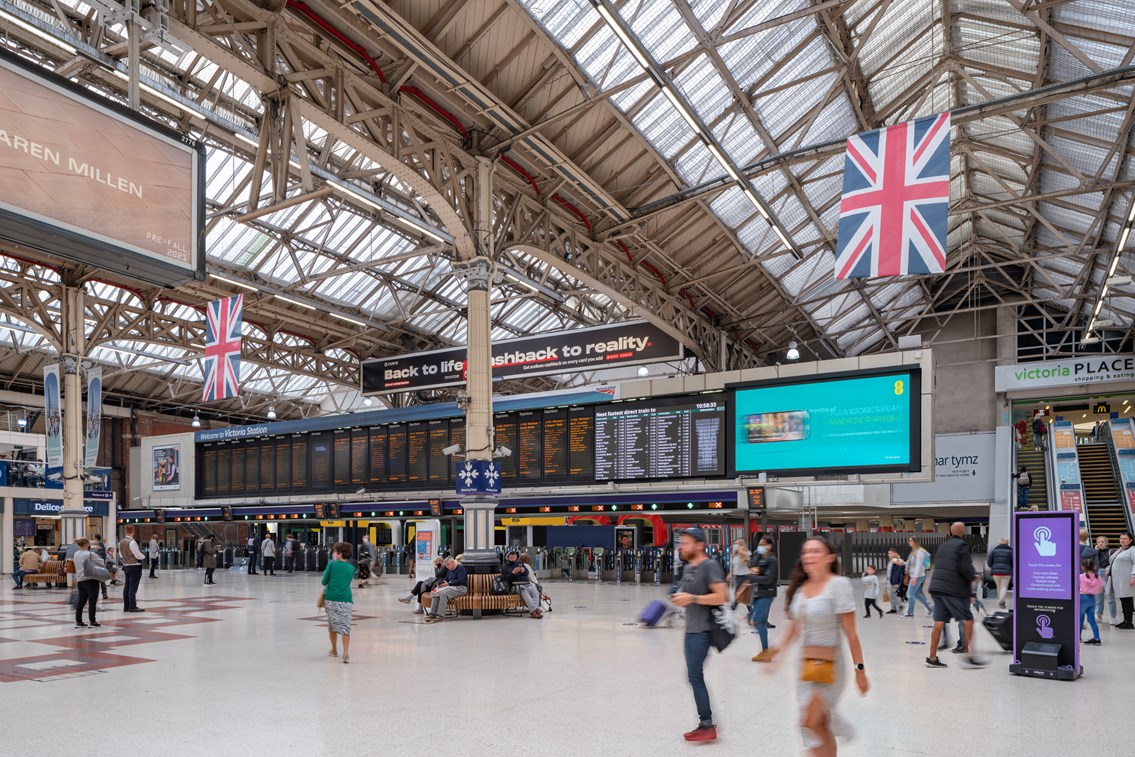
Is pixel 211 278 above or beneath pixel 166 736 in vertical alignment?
above

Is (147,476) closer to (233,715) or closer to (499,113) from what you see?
(499,113)

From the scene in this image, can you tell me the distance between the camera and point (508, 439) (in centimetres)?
2678

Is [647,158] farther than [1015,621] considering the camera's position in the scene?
Yes

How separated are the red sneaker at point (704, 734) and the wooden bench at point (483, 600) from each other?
959 centimetres

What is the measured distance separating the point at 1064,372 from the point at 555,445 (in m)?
24.0

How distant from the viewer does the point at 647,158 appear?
19.5m

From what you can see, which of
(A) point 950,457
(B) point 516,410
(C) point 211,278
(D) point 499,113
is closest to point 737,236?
(B) point 516,410

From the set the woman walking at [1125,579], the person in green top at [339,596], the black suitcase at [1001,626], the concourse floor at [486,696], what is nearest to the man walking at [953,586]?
the concourse floor at [486,696]

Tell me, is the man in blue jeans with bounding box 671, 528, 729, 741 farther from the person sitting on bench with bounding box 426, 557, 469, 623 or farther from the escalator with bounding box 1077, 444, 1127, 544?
the escalator with bounding box 1077, 444, 1127, 544

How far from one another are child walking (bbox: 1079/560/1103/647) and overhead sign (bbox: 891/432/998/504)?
2318 cm

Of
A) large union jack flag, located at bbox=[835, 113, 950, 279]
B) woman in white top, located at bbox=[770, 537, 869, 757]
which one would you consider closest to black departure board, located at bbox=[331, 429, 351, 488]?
large union jack flag, located at bbox=[835, 113, 950, 279]

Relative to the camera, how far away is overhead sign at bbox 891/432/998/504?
36062mm

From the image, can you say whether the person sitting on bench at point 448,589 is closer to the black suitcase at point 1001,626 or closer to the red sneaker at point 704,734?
the black suitcase at point 1001,626

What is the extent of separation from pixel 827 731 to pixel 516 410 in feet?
72.3
